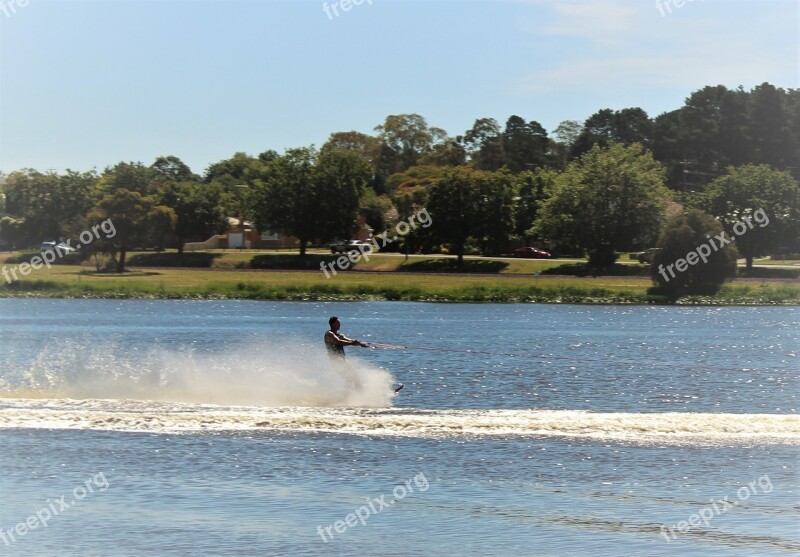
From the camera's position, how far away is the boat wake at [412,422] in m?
26.4

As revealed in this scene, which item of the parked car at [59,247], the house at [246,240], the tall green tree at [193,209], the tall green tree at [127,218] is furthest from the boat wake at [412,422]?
the house at [246,240]

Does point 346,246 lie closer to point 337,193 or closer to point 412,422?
point 337,193

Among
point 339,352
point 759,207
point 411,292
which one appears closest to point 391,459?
point 339,352

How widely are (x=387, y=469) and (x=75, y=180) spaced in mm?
125170

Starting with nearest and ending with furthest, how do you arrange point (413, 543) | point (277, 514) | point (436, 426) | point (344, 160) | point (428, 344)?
point (413, 543) → point (277, 514) → point (436, 426) → point (428, 344) → point (344, 160)

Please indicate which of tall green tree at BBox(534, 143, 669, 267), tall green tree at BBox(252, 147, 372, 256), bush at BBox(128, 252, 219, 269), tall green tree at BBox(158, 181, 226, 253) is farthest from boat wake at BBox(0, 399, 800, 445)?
tall green tree at BBox(158, 181, 226, 253)

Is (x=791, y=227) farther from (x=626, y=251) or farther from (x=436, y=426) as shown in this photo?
(x=436, y=426)

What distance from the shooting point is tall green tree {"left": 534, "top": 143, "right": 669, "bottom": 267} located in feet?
385

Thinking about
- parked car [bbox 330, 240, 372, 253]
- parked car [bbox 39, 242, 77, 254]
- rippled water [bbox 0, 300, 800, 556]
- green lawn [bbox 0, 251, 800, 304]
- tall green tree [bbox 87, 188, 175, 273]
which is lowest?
rippled water [bbox 0, 300, 800, 556]

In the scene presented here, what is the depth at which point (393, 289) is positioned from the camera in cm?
9431

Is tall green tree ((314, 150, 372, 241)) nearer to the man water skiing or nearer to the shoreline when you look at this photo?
the shoreline

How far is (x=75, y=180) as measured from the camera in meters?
→ 141

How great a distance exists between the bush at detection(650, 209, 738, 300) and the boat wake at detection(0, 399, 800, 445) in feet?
222

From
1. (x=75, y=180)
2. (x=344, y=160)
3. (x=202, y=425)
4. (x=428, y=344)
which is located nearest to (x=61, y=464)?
(x=202, y=425)
